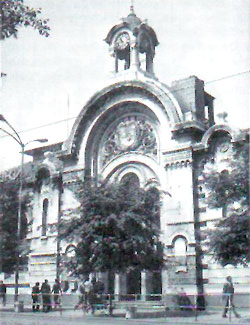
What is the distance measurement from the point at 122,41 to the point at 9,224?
15.1m

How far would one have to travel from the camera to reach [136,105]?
33344 mm

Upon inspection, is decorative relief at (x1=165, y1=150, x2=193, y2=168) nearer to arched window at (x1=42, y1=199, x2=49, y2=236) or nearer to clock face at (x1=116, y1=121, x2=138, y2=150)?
clock face at (x1=116, y1=121, x2=138, y2=150)

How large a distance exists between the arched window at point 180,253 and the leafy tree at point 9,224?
8.84m

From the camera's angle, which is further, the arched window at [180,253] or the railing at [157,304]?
the arched window at [180,253]

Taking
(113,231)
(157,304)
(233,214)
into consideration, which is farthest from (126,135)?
(233,214)

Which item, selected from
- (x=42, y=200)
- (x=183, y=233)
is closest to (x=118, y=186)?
(x=183, y=233)

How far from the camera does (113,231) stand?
2434 cm

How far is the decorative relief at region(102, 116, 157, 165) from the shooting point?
107ft

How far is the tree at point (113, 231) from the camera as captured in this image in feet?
78.3

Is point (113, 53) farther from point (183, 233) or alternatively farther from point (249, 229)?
point (249, 229)

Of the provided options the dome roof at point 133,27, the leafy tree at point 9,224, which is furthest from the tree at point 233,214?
the dome roof at point 133,27

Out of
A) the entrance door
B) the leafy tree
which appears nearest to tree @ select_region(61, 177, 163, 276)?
the leafy tree

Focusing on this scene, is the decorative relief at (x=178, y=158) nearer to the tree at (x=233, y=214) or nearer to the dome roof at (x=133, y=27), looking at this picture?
the tree at (x=233, y=214)

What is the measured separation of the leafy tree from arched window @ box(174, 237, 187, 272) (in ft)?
29.0
